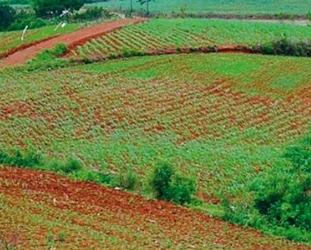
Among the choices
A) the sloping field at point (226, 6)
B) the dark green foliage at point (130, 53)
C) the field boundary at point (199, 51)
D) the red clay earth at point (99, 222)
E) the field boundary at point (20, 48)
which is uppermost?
the red clay earth at point (99, 222)

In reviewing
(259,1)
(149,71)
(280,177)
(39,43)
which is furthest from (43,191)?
(259,1)

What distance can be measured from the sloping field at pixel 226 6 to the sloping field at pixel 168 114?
34343 mm

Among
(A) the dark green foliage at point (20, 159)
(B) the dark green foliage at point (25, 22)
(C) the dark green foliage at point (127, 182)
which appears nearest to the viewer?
(C) the dark green foliage at point (127, 182)

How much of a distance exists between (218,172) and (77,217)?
9980 mm

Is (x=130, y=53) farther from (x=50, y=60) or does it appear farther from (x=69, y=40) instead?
(x=69, y=40)

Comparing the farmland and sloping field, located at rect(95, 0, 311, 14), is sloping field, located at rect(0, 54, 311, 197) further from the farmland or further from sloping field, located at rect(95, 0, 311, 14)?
sloping field, located at rect(95, 0, 311, 14)

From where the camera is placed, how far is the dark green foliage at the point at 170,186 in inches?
861

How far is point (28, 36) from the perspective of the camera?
5544 centimetres

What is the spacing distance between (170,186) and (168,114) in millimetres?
13428

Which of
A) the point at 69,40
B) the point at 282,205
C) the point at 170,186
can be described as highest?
the point at 69,40

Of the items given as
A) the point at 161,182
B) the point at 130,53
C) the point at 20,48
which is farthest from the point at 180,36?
the point at 161,182

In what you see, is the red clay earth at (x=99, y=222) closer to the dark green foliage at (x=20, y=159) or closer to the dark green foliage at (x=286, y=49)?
the dark green foliage at (x=20, y=159)

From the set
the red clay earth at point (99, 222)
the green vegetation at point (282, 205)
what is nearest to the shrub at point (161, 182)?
the red clay earth at point (99, 222)

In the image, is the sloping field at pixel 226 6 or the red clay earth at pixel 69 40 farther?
the sloping field at pixel 226 6
